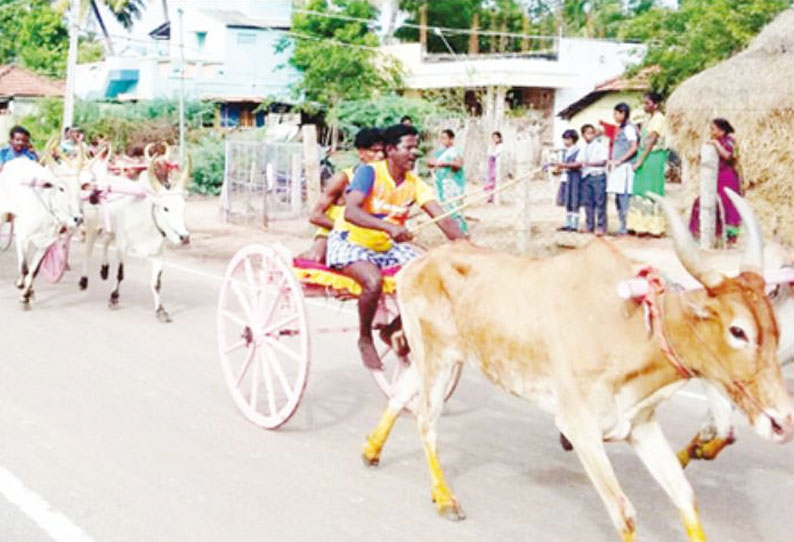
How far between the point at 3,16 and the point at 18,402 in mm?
59153

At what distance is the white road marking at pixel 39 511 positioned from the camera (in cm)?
516

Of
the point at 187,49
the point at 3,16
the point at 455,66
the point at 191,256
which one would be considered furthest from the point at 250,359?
the point at 3,16

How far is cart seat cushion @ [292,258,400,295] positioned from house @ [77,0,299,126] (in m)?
35.7

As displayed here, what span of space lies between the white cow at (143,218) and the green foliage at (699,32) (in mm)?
14598

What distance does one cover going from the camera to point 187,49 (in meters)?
50.2

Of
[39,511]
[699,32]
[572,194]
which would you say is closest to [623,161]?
[572,194]

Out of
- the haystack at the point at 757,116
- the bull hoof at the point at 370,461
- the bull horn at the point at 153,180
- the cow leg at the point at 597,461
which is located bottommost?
the bull hoof at the point at 370,461

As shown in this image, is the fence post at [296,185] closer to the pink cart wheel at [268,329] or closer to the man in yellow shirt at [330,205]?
the man in yellow shirt at [330,205]

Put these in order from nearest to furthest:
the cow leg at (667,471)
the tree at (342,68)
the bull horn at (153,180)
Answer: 1. the cow leg at (667,471)
2. the bull horn at (153,180)
3. the tree at (342,68)

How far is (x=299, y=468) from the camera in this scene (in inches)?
243

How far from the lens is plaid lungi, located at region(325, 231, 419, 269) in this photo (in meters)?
6.77

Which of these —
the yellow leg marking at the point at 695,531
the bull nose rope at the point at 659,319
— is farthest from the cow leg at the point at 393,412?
the yellow leg marking at the point at 695,531

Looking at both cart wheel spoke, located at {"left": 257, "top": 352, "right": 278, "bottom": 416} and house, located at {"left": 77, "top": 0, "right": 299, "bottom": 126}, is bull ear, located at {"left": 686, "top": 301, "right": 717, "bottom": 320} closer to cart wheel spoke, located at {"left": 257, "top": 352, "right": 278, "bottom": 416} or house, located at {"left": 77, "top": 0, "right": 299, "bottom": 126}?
cart wheel spoke, located at {"left": 257, "top": 352, "right": 278, "bottom": 416}

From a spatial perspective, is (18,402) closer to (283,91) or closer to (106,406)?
(106,406)
